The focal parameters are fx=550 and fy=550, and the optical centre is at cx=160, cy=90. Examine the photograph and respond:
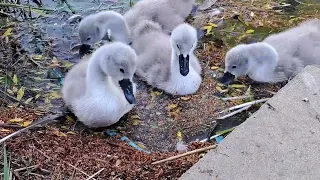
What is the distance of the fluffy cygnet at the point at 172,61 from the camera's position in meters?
3.34

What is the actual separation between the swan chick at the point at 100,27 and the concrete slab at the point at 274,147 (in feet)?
4.82

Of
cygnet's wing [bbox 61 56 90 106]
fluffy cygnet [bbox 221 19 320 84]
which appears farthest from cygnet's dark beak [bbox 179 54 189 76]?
cygnet's wing [bbox 61 56 90 106]

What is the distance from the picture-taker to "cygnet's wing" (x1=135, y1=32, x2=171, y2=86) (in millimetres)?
3496

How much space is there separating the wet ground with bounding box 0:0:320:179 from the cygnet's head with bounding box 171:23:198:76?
0.74 feet

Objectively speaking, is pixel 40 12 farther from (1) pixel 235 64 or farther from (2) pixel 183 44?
(1) pixel 235 64

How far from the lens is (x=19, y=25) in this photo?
4.15m

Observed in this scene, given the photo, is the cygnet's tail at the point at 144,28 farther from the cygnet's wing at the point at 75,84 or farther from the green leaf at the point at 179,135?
the green leaf at the point at 179,135

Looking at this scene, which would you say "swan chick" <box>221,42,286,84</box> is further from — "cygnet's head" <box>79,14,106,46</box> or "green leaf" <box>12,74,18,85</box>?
"green leaf" <box>12,74,18,85</box>

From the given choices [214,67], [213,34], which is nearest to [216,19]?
[213,34]

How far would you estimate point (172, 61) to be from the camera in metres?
3.45

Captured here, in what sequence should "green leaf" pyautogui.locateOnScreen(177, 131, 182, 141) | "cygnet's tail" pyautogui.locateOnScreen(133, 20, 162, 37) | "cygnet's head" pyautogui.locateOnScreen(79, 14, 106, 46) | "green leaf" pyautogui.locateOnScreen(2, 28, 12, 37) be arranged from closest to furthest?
"green leaf" pyautogui.locateOnScreen(177, 131, 182, 141)
"cygnet's head" pyautogui.locateOnScreen(79, 14, 106, 46)
"cygnet's tail" pyautogui.locateOnScreen(133, 20, 162, 37)
"green leaf" pyautogui.locateOnScreen(2, 28, 12, 37)

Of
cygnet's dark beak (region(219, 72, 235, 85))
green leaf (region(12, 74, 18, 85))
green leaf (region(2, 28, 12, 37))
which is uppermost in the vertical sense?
green leaf (region(2, 28, 12, 37))

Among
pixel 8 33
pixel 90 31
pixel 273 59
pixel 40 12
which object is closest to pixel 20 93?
pixel 90 31

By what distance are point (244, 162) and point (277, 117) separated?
1.26 ft
